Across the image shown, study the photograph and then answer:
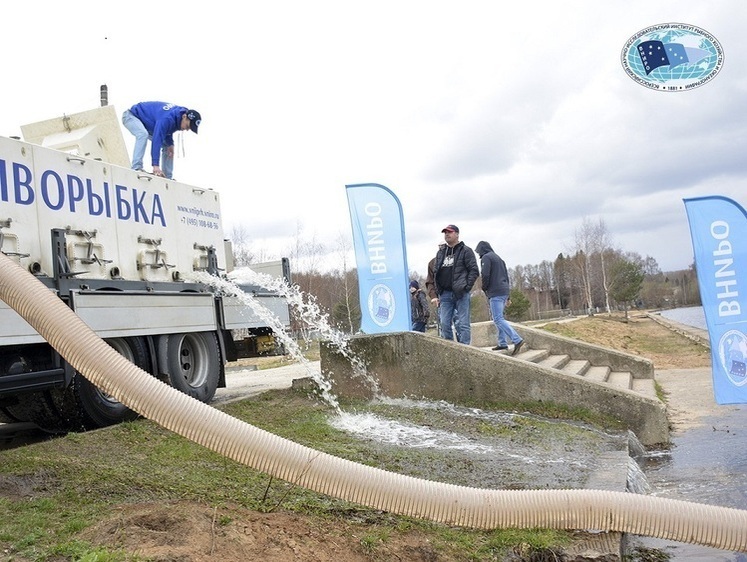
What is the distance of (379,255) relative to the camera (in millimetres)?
12148

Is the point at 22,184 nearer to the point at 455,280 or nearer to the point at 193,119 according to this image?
the point at 193,119

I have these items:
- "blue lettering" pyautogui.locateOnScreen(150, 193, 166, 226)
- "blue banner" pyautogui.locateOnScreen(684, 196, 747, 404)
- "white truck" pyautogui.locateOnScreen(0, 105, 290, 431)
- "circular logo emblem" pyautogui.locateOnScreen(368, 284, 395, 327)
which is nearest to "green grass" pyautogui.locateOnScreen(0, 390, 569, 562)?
"white truck" pyautogui.locateOnScreen(0, 105, 290, 431)

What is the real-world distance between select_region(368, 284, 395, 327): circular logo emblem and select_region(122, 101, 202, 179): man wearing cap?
4109 millimetres

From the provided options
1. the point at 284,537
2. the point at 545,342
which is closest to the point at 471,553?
the point at 284,537

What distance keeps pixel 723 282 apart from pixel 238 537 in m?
8.30

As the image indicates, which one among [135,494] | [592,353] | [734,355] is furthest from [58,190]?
[592,353]

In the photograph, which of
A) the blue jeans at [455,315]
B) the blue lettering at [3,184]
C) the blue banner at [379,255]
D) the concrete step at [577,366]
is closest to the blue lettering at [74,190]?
the blue lettering at [3,184]

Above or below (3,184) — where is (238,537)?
below

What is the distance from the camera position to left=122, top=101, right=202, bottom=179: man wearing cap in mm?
9148

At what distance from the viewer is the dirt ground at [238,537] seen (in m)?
3.35

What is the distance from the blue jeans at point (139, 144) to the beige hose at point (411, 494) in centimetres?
546

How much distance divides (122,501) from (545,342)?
1009cm

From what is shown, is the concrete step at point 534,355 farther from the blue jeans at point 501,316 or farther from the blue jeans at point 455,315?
the blue jeans at point 455,315

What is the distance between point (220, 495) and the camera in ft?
14.2
